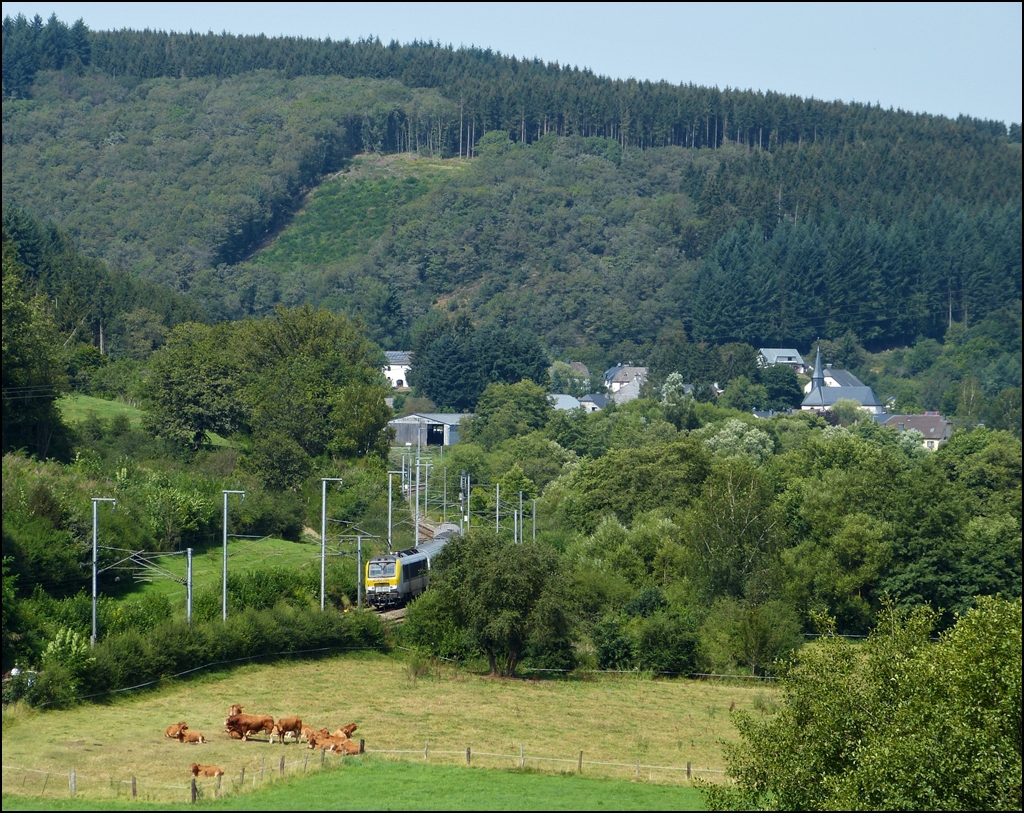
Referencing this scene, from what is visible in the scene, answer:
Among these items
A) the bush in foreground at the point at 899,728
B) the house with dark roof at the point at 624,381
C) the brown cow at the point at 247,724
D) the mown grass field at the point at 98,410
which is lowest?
the house with dark roof at the point at 624,381

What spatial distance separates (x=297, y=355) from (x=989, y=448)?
4777cm

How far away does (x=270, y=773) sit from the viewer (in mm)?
32750

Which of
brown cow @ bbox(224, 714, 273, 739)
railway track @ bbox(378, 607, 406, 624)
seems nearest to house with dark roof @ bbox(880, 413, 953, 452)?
railway track @ bbox(378, 607, 406, 624)

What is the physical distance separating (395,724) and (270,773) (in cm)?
1007

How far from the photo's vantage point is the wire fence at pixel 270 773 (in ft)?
98.1

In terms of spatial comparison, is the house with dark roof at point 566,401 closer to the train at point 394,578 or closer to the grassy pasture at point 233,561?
the grassy pasture at point 233,561

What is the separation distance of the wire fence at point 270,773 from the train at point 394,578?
66.2 ft

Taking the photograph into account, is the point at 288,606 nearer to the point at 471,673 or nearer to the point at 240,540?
the point at 471,673

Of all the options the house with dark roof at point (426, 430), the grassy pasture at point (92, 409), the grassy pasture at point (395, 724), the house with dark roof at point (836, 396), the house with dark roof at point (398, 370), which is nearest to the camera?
the grassy pasture at point (395, 724)

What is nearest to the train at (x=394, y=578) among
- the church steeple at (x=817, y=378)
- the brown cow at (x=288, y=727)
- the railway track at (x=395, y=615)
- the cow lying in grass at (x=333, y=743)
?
the railway track at (x=395, y=615)

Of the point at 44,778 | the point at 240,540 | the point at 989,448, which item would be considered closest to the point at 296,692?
the point at 44,778

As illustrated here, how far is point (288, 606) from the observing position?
175 ft

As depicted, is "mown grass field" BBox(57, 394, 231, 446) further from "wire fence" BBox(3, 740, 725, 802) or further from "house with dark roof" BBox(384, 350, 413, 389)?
"house with dark roof" BBox(384, 350, 413, 389)

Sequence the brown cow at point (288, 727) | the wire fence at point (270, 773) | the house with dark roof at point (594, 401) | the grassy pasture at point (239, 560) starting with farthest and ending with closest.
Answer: the house with dark roof at point (594, 401) < the grassy pasture at point (239, 560) < the brown cow at point (288, 727) < the wire fence at point (270, 773)
